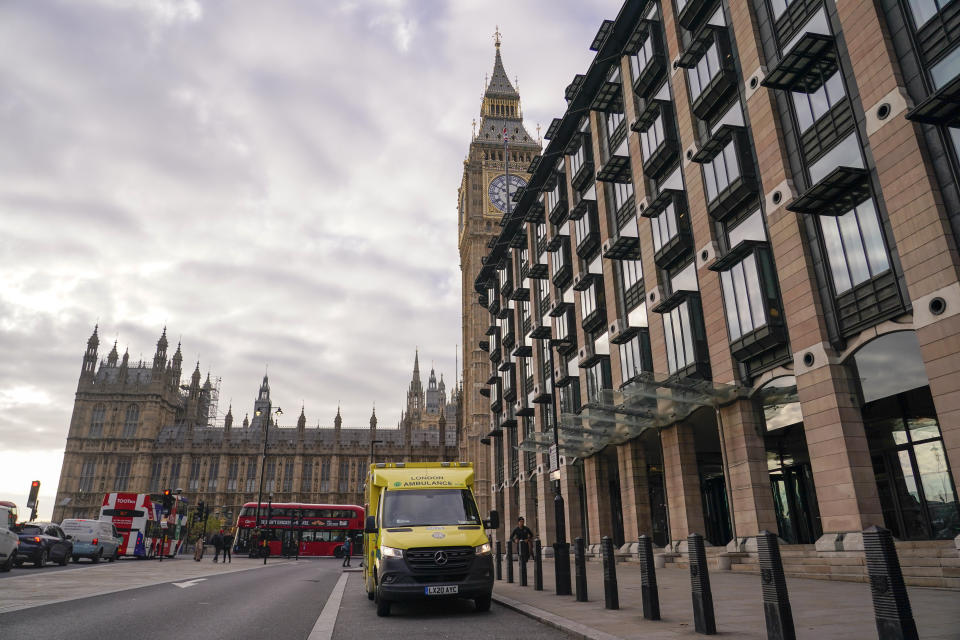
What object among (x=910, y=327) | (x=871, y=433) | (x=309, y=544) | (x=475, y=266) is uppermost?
(x=475, y=266)

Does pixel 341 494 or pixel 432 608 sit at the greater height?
pixel 341 494

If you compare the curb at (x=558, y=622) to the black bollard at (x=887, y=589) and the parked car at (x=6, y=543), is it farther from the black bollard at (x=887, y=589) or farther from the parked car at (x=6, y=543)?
the parked car at (x=6, y=543)

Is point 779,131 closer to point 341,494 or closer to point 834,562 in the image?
point 834,562

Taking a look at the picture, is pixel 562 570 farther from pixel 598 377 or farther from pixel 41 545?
pixel 41 545

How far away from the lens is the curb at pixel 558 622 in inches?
292

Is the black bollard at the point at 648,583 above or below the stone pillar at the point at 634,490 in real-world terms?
below

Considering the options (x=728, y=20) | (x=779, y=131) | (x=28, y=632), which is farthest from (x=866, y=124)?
(x=28, y=632)

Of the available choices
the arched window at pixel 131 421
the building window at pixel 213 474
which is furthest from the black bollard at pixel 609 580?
the arched window at pixel 131 421

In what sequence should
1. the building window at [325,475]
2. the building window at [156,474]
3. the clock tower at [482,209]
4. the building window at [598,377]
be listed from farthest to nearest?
the building window at [325,475]
the building window at [156,474]
the clock tower at [482,209]
the building window at [598,377]

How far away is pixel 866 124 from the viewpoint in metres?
14.6

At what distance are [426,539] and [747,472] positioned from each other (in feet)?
39.1

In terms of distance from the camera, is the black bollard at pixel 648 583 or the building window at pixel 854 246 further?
the building window at pixel 854 246

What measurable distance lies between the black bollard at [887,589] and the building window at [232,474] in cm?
10781

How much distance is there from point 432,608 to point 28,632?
6327 millimetres
